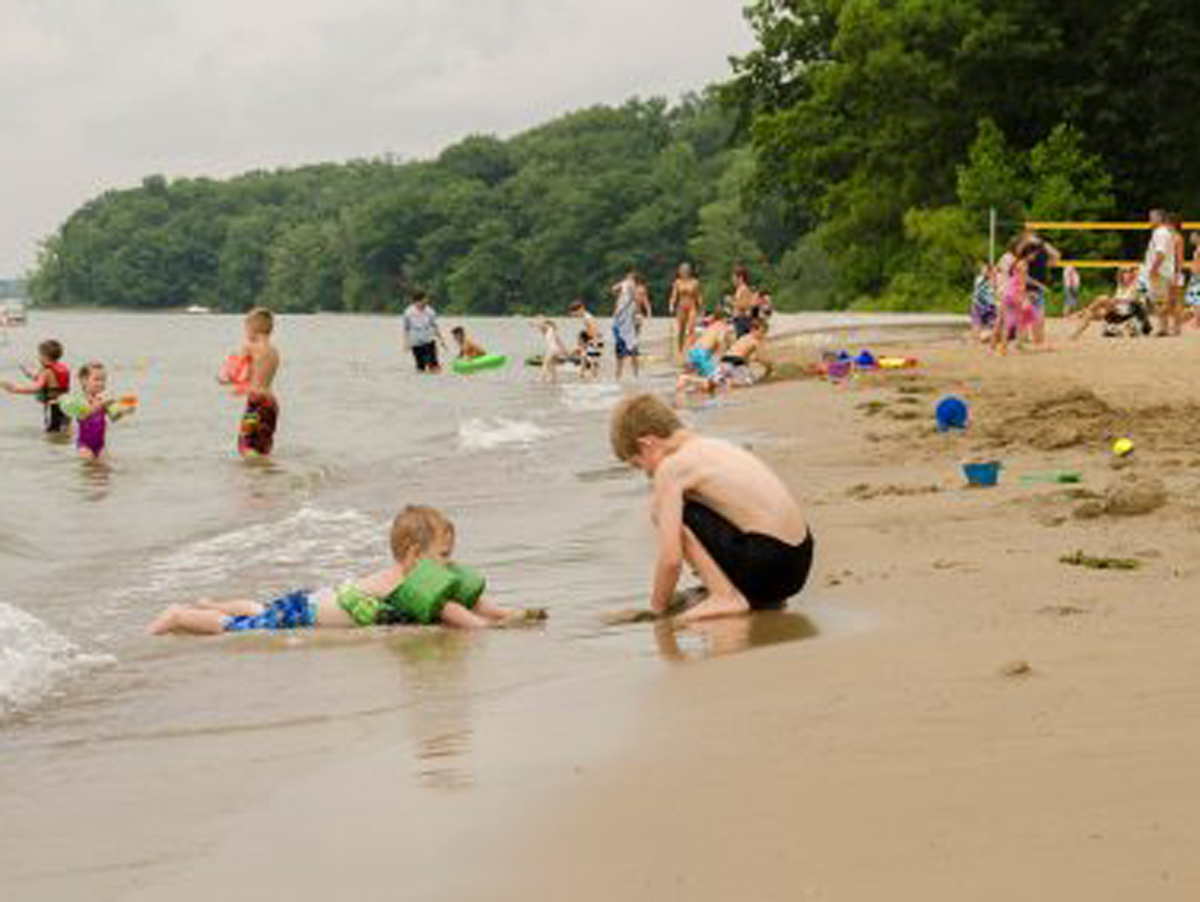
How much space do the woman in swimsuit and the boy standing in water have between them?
44.3 feet

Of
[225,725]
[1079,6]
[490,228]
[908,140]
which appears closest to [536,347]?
[908,140]

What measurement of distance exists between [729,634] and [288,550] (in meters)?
5.00

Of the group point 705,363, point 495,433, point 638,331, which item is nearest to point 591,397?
point 705,363

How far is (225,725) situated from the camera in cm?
585

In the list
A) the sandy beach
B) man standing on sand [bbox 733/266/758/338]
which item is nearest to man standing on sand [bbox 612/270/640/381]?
man standing on sand [bbox 733/266/758/338]

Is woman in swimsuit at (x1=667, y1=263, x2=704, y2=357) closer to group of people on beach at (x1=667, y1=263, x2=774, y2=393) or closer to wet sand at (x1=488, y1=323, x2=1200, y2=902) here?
group of people on beach at (x1=667, y1=263, x2=774, y2=393)

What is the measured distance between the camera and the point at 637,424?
24.1 feet

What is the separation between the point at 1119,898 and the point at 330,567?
7.43 m

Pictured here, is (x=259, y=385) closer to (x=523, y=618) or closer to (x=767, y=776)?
(x=523, y=618)

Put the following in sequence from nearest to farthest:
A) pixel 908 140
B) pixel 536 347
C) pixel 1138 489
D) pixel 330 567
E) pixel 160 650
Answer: pixel 160 650
pixel 1138 489
pixel 330 567
pixel 908 140
pixel 536 347

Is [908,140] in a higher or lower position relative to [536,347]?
higher

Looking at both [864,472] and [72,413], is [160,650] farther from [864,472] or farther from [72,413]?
[72,413]

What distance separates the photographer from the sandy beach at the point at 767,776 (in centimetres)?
359

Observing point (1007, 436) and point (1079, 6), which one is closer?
point (1007, 436)
